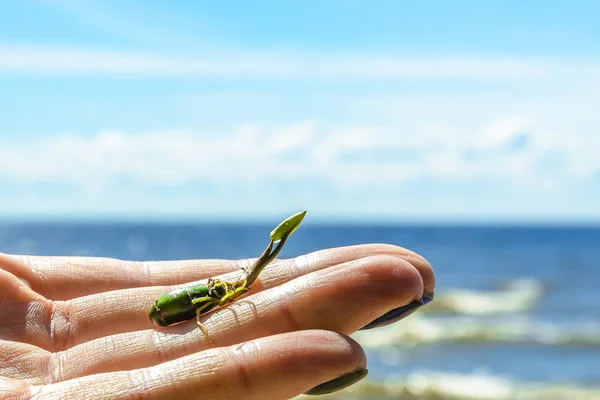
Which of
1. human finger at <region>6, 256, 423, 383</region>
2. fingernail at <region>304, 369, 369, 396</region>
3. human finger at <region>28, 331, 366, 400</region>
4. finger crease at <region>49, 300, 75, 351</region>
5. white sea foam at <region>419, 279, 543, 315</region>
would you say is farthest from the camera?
white sea foam at <region>419, 279, 543, 315</region>

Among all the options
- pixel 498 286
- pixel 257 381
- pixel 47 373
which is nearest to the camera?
pixel 257 381

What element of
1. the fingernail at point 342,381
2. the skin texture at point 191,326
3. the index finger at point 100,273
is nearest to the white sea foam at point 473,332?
the index finger at point 100,273

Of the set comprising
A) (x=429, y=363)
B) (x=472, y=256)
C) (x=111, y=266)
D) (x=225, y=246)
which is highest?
(x=225, y=246)

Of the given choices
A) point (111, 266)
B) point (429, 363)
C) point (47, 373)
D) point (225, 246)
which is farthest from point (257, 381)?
point (225, 246)

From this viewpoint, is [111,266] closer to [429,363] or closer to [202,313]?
[202,313]

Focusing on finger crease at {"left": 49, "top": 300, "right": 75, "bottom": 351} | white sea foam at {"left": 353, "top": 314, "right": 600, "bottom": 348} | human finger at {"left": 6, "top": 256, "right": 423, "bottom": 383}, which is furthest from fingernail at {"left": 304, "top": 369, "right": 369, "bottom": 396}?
white sea foam at {"left": 353, "top": 314, "right": 600, "bottom": 348}

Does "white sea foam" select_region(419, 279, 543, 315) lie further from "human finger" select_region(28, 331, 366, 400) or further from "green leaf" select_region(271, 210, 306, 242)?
"human finger" select_region(28, 331, 366, 400)

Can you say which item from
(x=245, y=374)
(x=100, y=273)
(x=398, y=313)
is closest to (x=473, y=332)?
(x=100, y=273)

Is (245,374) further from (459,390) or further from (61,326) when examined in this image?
(459,390)

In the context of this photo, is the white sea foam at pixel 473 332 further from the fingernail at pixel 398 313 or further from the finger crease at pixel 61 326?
the fingernail at pixel 398 313
